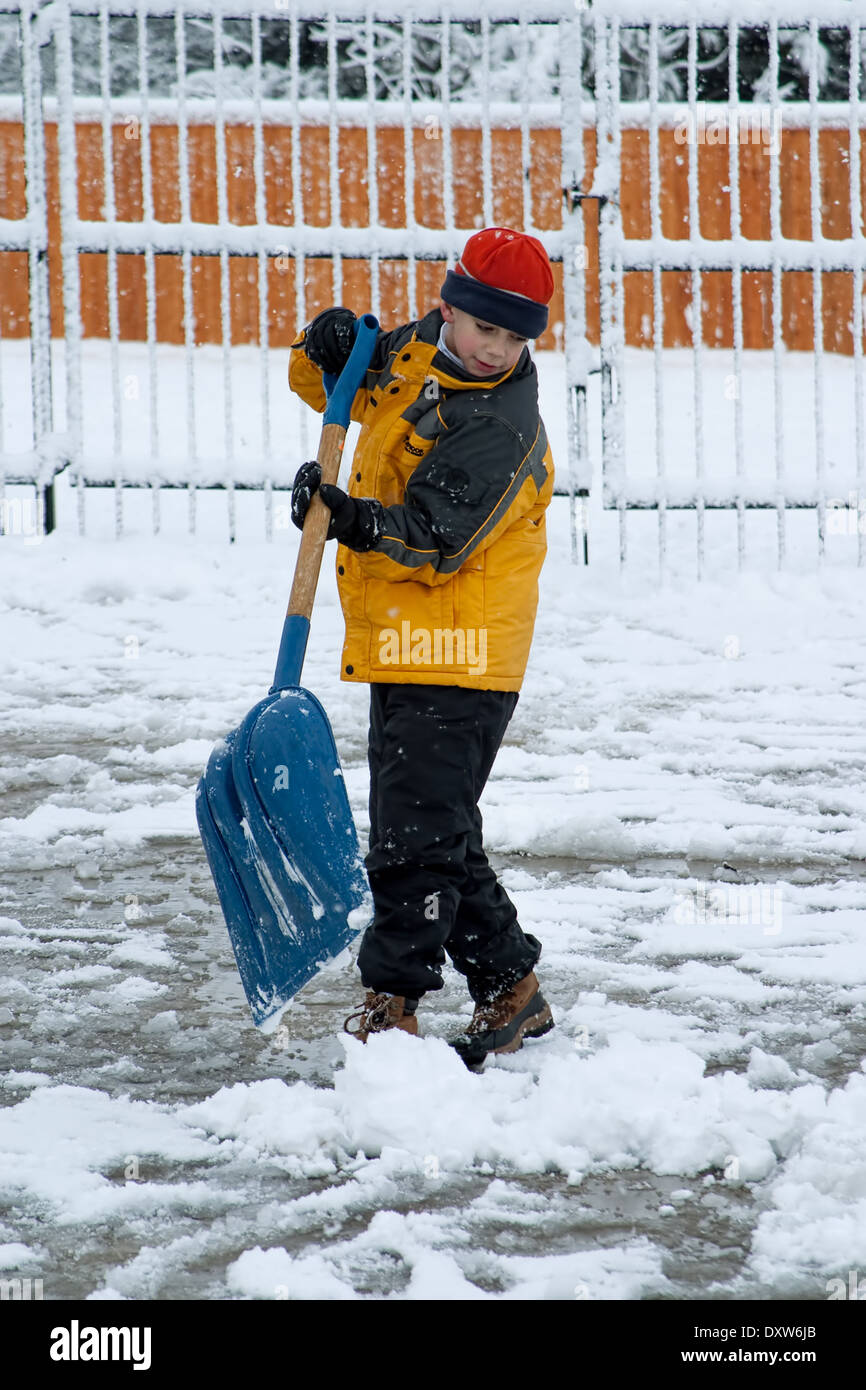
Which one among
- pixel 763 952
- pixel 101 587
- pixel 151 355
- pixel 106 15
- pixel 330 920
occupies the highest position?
pixel 106 15

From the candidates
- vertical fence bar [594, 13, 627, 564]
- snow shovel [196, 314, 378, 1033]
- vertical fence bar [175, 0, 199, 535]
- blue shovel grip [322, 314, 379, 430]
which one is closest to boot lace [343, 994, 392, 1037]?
snow shovel [196, 314, 378, 1033]

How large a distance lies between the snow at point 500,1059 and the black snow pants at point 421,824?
0.52 feet

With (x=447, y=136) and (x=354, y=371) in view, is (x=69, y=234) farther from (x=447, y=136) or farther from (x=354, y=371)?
(x=354, y=371)

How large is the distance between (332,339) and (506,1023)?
50.7 inches

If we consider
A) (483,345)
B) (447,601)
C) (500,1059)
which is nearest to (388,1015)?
(500,1059)

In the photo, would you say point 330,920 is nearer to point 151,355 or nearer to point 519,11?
point 151,355

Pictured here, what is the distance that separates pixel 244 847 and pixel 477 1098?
566 millimetres

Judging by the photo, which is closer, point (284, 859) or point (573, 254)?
point (284, 859)

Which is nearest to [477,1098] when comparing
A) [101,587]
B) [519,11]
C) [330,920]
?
[330,920]

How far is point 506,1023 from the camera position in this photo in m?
2.62

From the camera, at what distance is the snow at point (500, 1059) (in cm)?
198

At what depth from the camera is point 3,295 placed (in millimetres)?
13555

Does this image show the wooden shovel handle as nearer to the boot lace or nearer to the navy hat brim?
the navy hat brim
